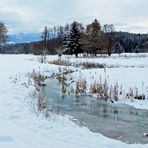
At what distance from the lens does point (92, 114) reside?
11.9 metres

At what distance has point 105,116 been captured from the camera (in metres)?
11.7

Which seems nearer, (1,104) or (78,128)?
(78,128)

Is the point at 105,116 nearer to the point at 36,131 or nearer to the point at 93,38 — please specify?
the point at 36,131

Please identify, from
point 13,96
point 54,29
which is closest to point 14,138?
point 13,96

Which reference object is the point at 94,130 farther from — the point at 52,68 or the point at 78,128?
the point at 52,68

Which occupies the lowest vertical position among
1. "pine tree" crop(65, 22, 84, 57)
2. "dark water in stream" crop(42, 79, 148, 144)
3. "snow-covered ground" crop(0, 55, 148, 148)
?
"dark water in stream" crop(42, 79, 148, 144)

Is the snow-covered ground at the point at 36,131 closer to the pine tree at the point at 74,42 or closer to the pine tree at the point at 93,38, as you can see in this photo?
the pine tree at the point at 93,38

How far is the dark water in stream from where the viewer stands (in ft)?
30.9

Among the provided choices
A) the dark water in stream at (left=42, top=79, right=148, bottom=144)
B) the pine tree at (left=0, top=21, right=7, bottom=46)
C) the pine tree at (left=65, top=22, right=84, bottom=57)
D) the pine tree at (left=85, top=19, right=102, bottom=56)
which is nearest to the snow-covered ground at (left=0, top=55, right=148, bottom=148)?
the dark water in stream at (left=42, top=79, right=148, bottom=144)

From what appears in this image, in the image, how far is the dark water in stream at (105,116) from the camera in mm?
9406

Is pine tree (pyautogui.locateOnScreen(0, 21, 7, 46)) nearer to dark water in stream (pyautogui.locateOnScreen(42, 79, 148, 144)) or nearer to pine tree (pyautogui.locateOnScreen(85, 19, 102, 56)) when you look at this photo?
pine tree (pyautogui.locateOnScreen(85, 19, 102, 56))

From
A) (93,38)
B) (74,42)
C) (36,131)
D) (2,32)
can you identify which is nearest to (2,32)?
(2,32)

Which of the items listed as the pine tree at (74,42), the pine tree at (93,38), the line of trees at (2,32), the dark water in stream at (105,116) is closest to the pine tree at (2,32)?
the line of trees at (2,32)

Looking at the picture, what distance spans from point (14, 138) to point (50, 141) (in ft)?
2.21
